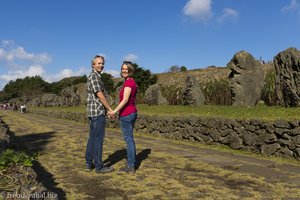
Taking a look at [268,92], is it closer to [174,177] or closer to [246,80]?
[246,80]

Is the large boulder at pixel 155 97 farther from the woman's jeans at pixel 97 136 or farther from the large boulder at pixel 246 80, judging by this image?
the woman's jeans at pixel 97 136

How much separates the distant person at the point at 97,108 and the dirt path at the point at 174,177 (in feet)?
1.31

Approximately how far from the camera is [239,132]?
9383mm

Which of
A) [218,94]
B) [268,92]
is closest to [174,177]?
[268,92]

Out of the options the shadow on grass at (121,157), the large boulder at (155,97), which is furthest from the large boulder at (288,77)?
the large boulder at (155,97)

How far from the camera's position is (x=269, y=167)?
7.11 m

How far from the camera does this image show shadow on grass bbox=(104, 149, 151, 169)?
24.8 ft

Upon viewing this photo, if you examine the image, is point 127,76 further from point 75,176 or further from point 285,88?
point 285,88

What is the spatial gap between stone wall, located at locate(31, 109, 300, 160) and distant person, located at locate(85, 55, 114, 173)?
4.01 metres

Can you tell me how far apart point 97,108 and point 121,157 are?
2.29m

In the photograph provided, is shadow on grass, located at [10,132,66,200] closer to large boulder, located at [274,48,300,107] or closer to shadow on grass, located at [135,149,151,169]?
shadow on grass, located at [135,149,151,169]

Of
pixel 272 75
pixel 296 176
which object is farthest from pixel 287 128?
pixel 272 75

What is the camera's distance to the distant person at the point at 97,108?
6.26 meters

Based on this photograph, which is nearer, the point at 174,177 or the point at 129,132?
the point at 174,177
